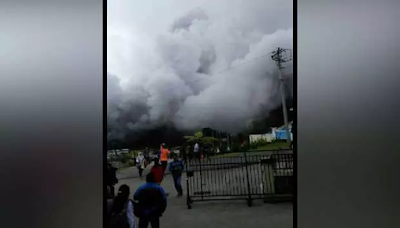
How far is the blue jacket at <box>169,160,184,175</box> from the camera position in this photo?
1853 mm

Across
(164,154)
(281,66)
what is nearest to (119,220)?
(164,154)

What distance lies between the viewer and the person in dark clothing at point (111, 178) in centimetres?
184

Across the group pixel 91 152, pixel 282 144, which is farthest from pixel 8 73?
pixel 282 144

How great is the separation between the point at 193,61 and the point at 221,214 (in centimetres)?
90

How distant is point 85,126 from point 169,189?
0.60m

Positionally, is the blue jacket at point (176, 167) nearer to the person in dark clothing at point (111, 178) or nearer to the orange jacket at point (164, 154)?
the orange jacket at point (164, 154)

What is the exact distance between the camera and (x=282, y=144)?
1.86 meters

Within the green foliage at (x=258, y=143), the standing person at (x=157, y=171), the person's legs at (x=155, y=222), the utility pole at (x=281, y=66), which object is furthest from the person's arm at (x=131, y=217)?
the utility pole at (x=281, y=66)

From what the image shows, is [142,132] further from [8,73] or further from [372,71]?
[372,71]

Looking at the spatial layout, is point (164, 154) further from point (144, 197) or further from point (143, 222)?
point (143, 222)

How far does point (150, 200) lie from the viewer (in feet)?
6.09

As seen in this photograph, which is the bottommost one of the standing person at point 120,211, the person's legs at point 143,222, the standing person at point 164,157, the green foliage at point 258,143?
the person's legs at point 143,222

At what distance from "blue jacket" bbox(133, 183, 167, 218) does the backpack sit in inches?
2.6

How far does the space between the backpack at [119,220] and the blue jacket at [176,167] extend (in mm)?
330
